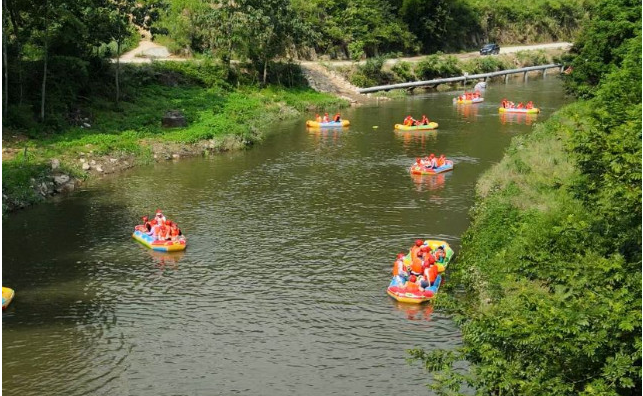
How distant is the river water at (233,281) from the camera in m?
20.4

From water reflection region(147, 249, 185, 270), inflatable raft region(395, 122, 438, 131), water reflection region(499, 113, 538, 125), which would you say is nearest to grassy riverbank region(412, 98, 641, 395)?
water reflection region(147, 249, 185, 270)

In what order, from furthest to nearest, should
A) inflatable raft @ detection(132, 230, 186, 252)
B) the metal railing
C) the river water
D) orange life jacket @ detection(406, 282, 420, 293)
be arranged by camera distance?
the metal railing, inflatable raft @ detection(132, 230, 186, 252), orange life jacket @ detection(406, 282, 420, 293), the river water

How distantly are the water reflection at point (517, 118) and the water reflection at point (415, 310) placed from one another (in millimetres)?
35944

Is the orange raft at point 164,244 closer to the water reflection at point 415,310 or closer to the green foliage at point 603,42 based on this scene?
the water reflection at point 415,310

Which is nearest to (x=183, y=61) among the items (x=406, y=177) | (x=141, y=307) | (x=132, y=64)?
(x=132, y=64)

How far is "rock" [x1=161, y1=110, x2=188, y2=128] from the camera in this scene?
4953cm

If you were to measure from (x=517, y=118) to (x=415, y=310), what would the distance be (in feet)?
127

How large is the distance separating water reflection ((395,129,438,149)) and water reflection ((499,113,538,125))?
720 cm

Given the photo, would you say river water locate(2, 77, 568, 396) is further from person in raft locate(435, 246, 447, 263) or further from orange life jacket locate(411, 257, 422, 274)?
person in raft locate(435, 246, 447, 263)

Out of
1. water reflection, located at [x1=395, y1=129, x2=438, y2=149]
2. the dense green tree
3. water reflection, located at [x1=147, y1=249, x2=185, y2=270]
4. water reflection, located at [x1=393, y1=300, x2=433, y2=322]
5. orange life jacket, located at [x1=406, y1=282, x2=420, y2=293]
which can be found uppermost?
the dense green tree

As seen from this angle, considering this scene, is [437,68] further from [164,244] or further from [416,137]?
[164,244]

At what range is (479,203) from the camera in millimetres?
33438

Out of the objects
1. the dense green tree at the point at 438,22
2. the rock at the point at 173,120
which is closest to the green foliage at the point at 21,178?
the rock at the point at 173,120

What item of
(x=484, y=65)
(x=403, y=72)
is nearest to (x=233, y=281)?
(x=403, y=72)
